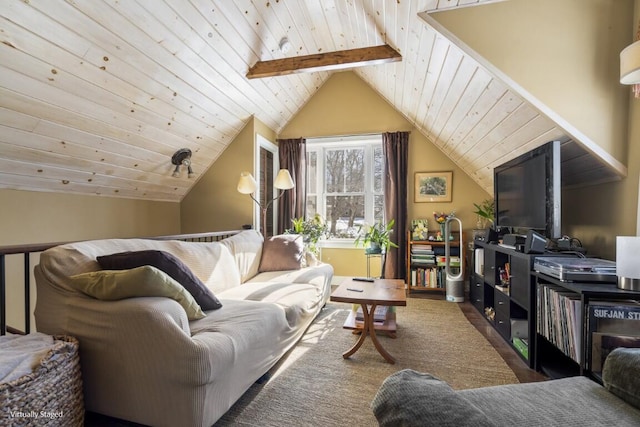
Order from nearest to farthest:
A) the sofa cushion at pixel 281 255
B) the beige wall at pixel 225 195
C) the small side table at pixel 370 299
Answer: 1. the small side table at pixel 370 299
2. the sofa cushion at pixel 281 255
3. the beige wall at pixel 225 195

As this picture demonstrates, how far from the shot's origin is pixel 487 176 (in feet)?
11.6

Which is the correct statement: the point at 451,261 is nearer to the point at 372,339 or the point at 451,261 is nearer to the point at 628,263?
the point at 372,339

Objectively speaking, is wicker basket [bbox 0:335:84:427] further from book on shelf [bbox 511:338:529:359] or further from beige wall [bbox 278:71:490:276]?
beige wall [bbox 278:71:490:276]

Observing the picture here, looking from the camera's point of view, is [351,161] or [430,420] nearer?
[430,420]

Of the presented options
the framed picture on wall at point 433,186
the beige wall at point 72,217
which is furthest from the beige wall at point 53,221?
the framed picture on wall at point 433,186

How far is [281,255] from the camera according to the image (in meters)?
3.23

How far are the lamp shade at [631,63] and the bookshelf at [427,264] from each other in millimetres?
2570

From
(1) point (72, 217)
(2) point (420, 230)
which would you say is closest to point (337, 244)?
(2) point (420, 230)

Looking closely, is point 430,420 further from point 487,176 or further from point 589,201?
point 487,176

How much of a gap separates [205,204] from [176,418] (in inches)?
124

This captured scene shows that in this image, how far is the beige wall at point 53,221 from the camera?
2.45 metres

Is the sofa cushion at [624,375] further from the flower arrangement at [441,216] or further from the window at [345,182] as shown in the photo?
the window at [345,182]

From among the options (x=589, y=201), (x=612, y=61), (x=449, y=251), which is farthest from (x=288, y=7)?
(x=449, y=251)

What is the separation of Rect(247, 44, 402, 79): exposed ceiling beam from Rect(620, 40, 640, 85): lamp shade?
172cm
